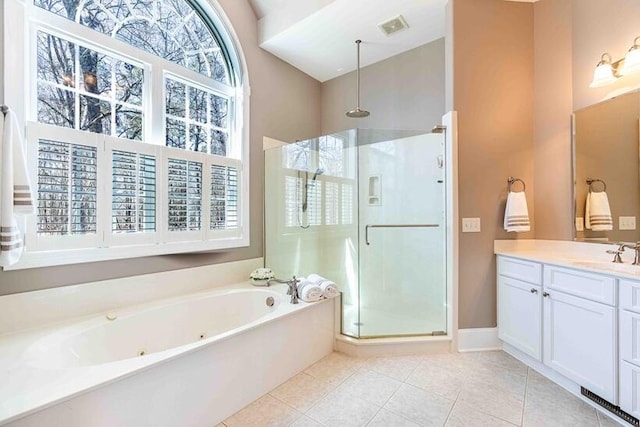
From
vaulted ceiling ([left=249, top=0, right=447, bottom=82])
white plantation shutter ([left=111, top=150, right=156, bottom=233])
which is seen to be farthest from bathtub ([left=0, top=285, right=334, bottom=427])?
vaulted ceiling ([left=249, top=0, right=447, bottom=82])

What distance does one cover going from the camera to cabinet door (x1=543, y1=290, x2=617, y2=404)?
1.64 meters

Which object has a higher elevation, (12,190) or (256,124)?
(256,124)

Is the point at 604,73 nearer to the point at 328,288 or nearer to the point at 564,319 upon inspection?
the point at 564,319

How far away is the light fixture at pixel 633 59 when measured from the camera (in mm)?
1859

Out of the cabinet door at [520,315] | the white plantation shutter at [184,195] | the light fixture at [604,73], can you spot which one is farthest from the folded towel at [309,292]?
the light fixture at [604,73]

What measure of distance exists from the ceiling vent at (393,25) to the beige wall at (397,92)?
303mm

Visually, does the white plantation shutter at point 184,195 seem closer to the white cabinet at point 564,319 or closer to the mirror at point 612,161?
the white cabinet at point 564,319

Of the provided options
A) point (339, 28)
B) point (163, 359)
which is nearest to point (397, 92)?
point (339, 28)

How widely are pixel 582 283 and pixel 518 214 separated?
70 centimetres

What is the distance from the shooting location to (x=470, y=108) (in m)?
2.52

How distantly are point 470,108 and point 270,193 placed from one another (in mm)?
2065

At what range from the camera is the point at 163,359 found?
1.43 m

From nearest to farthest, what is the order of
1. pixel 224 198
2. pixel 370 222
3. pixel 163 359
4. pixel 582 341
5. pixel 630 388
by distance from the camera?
pixel 163 359
pixel 630 388
pixel 582 341
pixel 224 198
pixel 370 222

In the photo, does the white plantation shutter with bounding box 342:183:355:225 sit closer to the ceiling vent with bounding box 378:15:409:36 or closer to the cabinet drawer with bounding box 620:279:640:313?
the ceiling vent with bounding box 378:15:409:36
